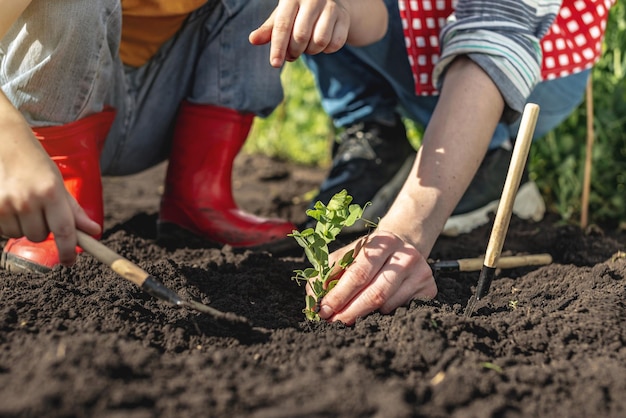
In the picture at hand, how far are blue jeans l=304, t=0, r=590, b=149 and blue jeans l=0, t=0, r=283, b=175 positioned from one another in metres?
0.44

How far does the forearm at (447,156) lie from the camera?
176cm

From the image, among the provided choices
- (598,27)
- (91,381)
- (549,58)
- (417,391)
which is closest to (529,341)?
(417,391)

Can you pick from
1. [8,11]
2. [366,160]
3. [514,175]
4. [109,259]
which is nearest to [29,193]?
[109,259]

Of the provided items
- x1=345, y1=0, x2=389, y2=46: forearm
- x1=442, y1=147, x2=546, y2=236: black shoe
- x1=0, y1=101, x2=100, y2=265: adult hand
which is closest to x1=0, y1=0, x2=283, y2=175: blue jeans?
x1=345, y1=0, x2=389, y2=46: forearm

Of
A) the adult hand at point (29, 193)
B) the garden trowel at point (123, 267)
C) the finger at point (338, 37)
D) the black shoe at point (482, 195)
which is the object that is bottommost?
the black shoe at point (482, 195)

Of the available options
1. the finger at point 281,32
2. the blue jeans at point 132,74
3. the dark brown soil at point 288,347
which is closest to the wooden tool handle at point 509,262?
the dark brown soil at point 288,347

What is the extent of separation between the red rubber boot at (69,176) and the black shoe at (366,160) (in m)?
0.81

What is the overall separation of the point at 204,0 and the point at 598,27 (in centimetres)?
123

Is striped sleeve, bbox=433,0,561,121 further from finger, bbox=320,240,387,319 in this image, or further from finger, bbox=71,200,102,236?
finger, bbox=71,200,102,236

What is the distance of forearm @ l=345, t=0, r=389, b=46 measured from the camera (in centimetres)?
194

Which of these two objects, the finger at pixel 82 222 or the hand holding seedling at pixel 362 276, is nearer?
the finger at pixel 82 222

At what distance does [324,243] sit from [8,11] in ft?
2.85

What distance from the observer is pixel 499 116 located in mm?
1954

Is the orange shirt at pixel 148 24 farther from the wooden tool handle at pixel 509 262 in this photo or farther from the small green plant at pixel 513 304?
the small green plant at pixel 513 304
